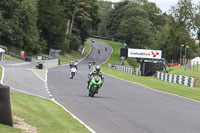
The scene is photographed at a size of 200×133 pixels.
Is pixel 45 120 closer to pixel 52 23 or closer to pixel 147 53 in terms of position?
pixel 147 53

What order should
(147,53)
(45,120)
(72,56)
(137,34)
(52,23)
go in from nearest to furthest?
(45,120), (147,53), (52,23), (72,56), (137,34)

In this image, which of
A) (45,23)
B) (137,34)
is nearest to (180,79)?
(45,23)

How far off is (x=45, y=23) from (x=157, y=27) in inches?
3001

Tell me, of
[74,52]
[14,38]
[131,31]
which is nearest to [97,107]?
[14,38]

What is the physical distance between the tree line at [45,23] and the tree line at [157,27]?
35.0 ft

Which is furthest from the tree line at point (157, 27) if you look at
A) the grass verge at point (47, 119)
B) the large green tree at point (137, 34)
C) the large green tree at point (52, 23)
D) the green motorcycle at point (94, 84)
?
the grass verge at point (47, 119)

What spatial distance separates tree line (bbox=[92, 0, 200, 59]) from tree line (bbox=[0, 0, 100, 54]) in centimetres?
1067

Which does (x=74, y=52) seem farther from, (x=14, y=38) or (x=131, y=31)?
(x=14, y=38)

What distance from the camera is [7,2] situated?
253 ft

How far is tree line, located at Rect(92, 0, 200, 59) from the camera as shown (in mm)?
97375

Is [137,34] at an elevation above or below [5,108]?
above

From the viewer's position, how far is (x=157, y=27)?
164 metres

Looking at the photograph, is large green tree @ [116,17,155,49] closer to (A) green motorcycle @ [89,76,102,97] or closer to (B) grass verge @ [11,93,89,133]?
(A) green motorcycle @ [89,76,102,97]

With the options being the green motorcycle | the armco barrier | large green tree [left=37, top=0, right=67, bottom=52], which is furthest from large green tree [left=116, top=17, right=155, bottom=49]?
the green motorcycle
